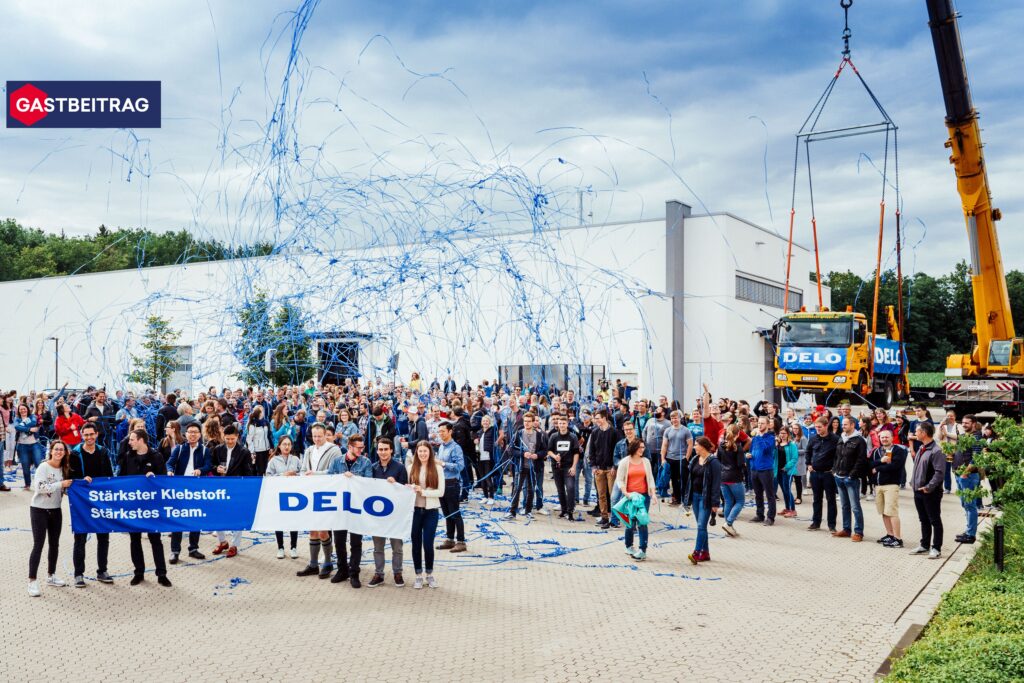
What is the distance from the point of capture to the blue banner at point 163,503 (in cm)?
859

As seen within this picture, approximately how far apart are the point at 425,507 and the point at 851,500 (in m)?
6.58

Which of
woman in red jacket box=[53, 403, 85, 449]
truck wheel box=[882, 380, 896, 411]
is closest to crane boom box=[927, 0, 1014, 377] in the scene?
truck wheel box=[882, 380, 896, 411]

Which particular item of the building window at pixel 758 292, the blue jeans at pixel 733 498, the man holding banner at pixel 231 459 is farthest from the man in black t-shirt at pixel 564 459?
the building window at pixel 758 292

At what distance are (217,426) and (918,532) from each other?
10.2m

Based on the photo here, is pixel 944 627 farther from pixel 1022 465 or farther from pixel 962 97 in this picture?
pixel 962 97

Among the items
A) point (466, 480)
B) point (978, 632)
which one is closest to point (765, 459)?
point (466, 480)

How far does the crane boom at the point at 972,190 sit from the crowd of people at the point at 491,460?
6.43m

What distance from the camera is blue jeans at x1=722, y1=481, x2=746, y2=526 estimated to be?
11.4 meters

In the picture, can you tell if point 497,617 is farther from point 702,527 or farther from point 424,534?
point 702,527

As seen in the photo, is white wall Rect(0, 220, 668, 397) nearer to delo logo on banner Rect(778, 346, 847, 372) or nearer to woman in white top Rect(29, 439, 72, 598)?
delo logo on banner Rect(778, 346, 847, 372)

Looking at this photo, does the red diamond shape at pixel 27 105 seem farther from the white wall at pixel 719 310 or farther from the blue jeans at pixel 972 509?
the white wall at pixel 719 310

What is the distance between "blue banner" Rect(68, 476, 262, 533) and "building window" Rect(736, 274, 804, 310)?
86.9ft

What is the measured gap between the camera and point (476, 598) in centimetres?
837

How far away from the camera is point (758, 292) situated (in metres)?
34.0
